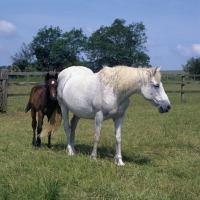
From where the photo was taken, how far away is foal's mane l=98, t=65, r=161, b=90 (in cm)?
618

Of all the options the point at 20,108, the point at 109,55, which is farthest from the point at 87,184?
the point at 109,55

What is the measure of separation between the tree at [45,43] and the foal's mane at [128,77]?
195ft

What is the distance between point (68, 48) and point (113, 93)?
58.6 meters

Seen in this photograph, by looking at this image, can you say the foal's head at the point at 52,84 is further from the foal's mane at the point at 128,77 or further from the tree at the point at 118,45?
the tree at the point at 118,45

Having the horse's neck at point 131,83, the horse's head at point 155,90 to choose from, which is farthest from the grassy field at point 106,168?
the horse's neck at point 131,83

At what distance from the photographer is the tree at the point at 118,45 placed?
59844 mm

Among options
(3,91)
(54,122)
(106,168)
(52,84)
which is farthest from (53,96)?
(3,91)

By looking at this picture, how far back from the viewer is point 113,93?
635cm

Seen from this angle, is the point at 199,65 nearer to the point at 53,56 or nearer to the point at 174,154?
the point at 53,56

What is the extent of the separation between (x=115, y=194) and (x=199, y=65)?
49.0 metres

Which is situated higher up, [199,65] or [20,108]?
[199,65]

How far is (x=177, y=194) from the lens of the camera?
182 inches

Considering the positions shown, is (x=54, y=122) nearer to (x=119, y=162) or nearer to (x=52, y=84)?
(x=52, y=84)

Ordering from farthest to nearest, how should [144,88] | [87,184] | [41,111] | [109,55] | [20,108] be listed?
[109,55] → [20,108] → [41,111] → [144,88] → [87,184]
